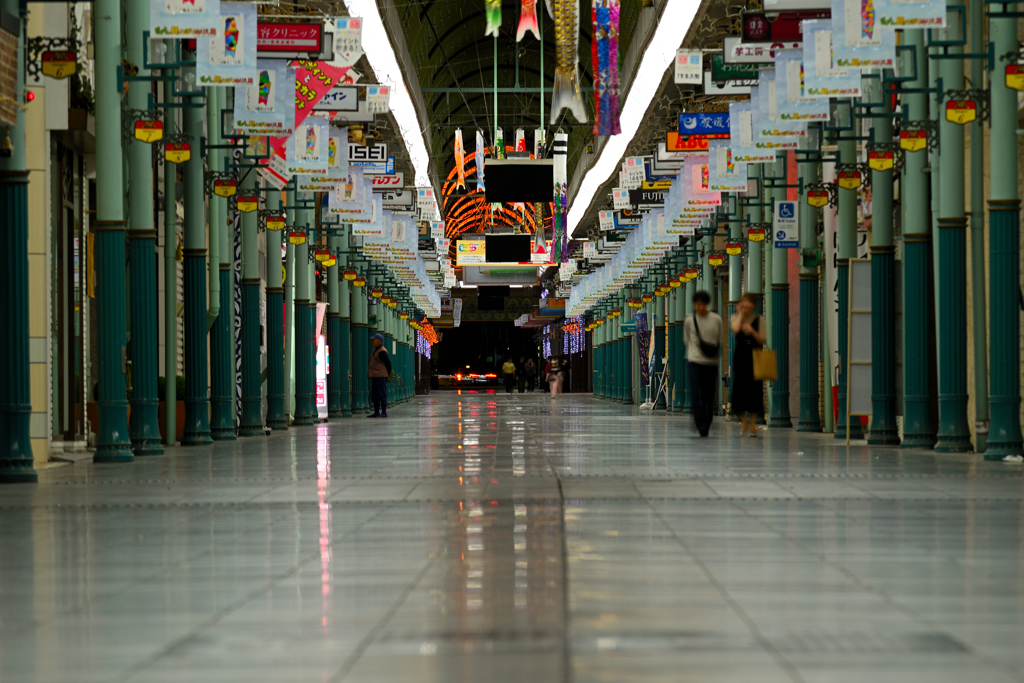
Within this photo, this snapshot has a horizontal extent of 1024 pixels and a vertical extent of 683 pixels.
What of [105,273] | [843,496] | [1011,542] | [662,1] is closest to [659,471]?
[843,496]

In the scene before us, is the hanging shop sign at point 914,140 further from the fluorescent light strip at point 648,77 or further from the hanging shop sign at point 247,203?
the hanging shop sign at point 247,203

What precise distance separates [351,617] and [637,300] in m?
41.5

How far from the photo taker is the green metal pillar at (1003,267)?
1320 centimetres

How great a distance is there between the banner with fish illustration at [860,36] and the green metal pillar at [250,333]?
35.3 ft

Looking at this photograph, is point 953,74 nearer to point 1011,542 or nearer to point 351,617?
point 1011,542

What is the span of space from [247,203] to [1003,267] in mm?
10184

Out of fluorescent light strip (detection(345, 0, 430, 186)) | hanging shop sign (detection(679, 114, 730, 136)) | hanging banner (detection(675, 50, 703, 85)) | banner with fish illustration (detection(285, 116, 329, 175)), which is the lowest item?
banner with fish illustration (detection(285, 116, 329, 175))

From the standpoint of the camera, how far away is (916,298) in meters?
15.9

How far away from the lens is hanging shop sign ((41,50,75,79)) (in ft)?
39.0

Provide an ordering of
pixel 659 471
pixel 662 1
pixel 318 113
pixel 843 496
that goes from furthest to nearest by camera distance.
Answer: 1. pixel 662 1
2. pixel 318 113
3. pixel 659 471
4. pixel 843 496

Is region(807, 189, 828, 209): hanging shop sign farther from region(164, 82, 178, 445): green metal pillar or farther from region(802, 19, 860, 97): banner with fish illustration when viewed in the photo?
region(164, 82, 178, 445): green metal pillar

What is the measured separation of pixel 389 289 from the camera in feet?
149

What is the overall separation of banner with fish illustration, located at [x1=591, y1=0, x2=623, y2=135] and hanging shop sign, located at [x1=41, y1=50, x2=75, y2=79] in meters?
10.8

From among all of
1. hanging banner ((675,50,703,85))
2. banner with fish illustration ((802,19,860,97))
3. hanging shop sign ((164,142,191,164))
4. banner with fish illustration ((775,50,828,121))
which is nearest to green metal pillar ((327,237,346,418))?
hanging banner ((675,50,703,85))
